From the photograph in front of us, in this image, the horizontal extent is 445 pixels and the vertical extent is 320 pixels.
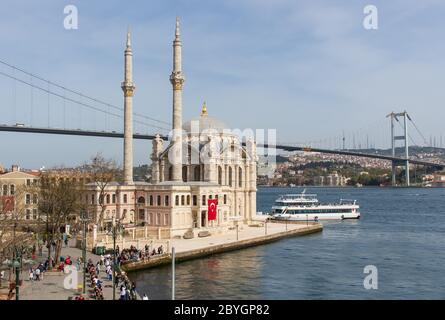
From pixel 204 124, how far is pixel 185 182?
28.0 ft

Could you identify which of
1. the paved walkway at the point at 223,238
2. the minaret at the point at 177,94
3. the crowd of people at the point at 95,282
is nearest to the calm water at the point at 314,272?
the paved walkway at the point at 223,238

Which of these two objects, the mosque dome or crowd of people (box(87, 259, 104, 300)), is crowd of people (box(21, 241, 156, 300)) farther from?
the mosque dome

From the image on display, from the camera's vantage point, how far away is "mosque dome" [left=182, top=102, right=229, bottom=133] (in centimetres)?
4966

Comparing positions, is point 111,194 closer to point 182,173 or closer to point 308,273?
point 182,173

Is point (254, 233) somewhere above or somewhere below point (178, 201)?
below

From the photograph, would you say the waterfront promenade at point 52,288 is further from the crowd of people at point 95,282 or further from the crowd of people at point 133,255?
the crowd of people at point 133,255

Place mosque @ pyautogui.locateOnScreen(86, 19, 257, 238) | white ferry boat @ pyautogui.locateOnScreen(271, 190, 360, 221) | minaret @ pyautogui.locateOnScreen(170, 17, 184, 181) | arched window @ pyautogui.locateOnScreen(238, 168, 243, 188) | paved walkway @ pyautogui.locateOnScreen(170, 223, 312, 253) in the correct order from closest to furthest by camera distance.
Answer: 1. paved walkway @ pyautogui.locateOnScreen(170, 223, 312, 253)
2. mosque @ pyautogui.locateOnScreen(86, 19, 257, 238)
3. minaret @ pyautogui.locateOnScreen(170, 17, 184, 181)
4. arched window @ pyautogui.locateOnScreen(238, 168, 243, 188)
5. white ferry boat @ pyautogui.locateOnScreen(271, 190, 360, 221)

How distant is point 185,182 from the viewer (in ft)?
142

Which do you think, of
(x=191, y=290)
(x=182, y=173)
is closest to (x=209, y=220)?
(x=182, y=173)

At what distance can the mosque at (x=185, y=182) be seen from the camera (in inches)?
1554

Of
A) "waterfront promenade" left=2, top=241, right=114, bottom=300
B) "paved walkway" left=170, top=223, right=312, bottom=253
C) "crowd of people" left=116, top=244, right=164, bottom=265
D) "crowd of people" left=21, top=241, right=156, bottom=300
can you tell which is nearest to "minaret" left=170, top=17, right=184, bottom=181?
"paved walkway" left=170, top=223, right=312, bottom=253

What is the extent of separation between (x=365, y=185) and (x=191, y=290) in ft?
603

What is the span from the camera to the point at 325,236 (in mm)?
47438

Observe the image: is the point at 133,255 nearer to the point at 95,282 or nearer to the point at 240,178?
the point at 95,282
